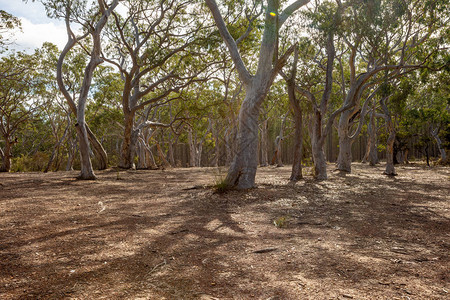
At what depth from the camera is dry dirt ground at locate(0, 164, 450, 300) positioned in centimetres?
259

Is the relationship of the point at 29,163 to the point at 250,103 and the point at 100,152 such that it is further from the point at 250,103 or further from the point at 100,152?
the point at 250,103

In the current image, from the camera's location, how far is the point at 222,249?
365cm

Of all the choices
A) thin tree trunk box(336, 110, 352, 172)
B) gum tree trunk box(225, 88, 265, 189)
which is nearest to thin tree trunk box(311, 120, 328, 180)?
thin tree trunk box(336, 110, 352, 172)

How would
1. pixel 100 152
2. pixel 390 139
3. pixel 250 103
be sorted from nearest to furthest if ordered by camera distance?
pixel 250 103
pixel 390 139
pixel 100 152

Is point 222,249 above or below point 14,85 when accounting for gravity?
below

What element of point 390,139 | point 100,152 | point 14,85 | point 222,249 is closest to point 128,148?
point 100,152

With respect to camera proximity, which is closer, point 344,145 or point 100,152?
point 100,152

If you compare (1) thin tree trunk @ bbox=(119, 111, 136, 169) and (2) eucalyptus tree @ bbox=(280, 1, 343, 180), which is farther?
(1) thin tree trunk @ bbox=(119, 111, 136, 169)

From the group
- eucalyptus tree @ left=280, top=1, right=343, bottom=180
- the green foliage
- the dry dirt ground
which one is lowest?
the dry dirt ground

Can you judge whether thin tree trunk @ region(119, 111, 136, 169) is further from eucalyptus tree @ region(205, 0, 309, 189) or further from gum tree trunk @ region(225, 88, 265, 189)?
gum tree trunk @ region(225, 88, 265, 189)

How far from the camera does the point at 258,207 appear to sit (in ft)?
21.1

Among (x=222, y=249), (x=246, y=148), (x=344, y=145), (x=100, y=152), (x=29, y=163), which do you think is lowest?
(x=222, y=249)

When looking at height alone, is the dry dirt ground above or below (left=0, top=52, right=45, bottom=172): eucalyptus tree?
below

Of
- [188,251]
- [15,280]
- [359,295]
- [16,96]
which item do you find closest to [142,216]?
[188,251]
